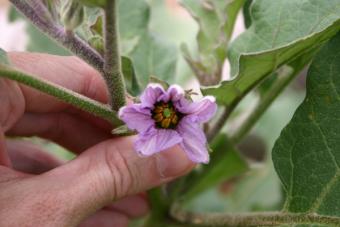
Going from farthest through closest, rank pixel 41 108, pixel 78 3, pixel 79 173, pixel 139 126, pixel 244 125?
1. pixel 244 125
2. pixel 41 108
3. pixel 79 173
4. pixel 139 126
5. pixel 78 3

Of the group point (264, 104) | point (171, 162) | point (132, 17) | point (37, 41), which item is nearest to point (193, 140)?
point (171, 162)

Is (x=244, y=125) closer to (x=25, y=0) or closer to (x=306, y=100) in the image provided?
(x=306, y=100)

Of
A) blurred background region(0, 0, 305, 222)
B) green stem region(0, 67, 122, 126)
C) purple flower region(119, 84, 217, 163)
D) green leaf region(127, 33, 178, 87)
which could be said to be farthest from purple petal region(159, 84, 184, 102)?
blurred background region(0, 0, 305, 222)

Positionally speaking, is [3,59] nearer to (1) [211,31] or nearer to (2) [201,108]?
(2) [201,108]

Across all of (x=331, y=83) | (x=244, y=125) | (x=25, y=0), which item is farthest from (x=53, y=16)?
(x=244, y=125)

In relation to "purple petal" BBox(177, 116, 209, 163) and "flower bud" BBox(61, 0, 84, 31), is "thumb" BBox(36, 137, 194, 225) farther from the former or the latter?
"flower bud" BBox(61, 0, 84, 31)
